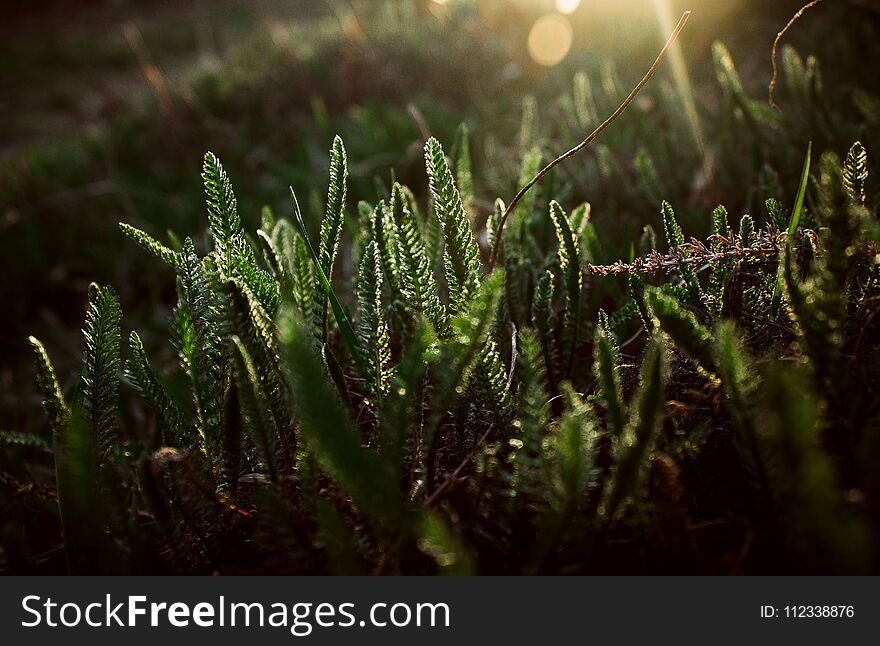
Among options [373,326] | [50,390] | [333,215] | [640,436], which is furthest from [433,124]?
[640,436]

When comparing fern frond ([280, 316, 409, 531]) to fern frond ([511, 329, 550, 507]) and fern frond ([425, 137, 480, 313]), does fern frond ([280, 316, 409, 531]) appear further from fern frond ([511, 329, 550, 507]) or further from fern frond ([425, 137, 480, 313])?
fern frond ([425, 137, 480, 313])

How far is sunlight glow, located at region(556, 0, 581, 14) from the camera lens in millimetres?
2538

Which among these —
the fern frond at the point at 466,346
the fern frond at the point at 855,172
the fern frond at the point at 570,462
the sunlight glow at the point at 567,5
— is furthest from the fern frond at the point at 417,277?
the sunlight glow at the point at 567,5

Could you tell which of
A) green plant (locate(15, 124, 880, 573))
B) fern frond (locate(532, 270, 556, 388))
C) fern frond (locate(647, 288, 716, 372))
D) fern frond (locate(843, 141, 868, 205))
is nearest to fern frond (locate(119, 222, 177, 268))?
green plant (locate(15, 124, 880, 573))

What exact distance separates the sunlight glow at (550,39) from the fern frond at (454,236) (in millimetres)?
2220

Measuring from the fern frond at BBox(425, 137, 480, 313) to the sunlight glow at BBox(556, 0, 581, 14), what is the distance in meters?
2.19

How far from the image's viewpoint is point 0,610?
60 cm

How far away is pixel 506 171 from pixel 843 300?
3.41 ft

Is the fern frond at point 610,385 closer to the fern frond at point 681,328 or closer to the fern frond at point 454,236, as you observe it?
the fern frond at point 681,328

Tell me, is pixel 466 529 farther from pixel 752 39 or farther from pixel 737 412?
pixel 752 39

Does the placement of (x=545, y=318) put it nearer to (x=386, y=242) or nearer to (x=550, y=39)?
(x=386, y=242)

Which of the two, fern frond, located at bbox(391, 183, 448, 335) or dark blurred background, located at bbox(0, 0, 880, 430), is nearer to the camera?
fern frond, located at bbox(391, 183, 448, 335)

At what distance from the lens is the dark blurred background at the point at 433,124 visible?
1282mm

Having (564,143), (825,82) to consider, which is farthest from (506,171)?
(825,82)
